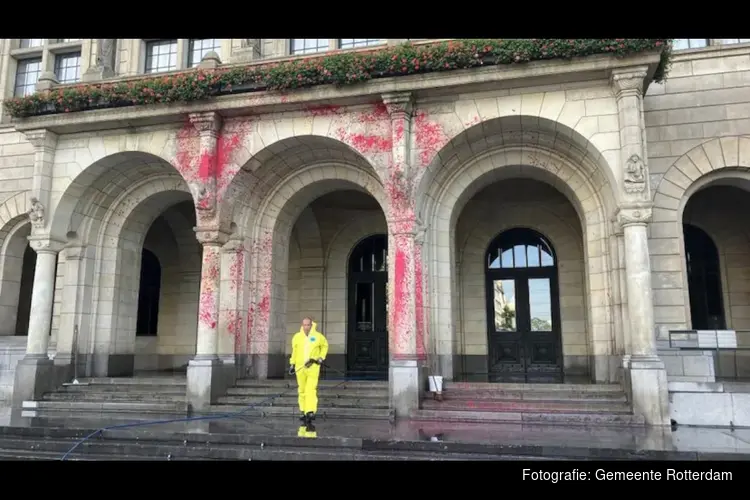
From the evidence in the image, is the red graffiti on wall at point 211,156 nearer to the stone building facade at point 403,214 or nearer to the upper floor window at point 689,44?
the stone building facade at point 403,214

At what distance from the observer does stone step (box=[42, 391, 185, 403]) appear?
1250cm

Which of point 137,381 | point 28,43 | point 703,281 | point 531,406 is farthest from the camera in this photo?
point 28,43

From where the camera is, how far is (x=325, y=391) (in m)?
12.1

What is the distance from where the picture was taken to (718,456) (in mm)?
7367

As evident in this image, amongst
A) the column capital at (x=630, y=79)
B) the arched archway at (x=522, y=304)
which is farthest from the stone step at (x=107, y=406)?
the column capital at (x=630, y=79)

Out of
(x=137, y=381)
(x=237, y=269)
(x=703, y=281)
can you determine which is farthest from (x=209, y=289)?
(x=703, y=281)

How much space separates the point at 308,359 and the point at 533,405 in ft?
13.7

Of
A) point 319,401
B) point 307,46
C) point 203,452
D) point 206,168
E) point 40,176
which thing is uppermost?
point 307,46

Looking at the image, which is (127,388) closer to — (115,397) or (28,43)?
(115,397)

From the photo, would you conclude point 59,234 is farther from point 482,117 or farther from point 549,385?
point 549,385

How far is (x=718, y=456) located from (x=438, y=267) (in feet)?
21.3

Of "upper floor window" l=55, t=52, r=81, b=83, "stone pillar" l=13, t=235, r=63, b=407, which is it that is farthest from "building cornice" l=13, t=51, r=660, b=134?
"upper floor window" l=55, t=52, r=81, b=83

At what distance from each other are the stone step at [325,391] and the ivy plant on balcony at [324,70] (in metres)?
6.21

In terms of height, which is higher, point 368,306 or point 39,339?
point 368,306
